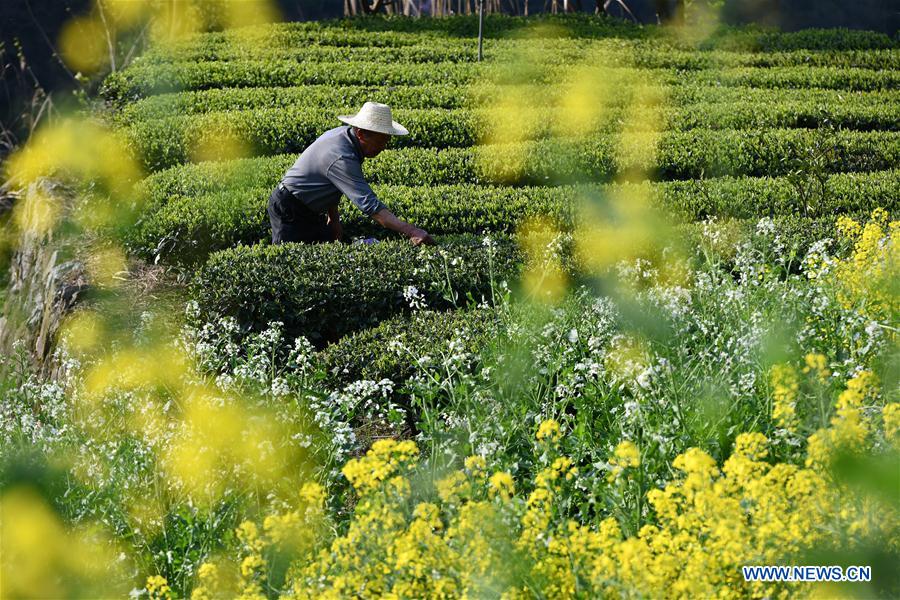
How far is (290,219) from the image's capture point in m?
6.89

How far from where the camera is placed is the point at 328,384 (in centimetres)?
546

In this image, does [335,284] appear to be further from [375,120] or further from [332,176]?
[375,120]

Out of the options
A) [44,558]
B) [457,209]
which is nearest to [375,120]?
[457,209]

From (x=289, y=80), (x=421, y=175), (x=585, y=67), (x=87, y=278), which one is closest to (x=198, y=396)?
(x=87, y=278)

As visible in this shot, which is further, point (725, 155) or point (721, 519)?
point (725, 155)

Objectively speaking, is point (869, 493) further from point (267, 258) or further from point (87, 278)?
point (87, 278)

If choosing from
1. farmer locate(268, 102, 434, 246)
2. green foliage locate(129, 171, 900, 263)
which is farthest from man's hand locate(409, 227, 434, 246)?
green foliage locate(129, 171, 900, 263)

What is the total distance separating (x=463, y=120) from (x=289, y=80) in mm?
2460

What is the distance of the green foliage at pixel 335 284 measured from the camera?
20.3 ft

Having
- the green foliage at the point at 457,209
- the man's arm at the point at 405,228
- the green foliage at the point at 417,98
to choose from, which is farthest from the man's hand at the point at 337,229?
the green foliage at the point at 417,98

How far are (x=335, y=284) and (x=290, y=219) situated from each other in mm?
919

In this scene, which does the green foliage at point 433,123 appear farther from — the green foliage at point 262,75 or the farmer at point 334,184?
the farmer at point 334,184

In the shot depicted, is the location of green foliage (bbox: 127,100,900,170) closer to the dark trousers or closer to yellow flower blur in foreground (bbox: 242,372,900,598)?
the dark trousers

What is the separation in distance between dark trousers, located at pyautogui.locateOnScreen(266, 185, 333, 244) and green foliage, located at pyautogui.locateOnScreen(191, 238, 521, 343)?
19.1 inches
